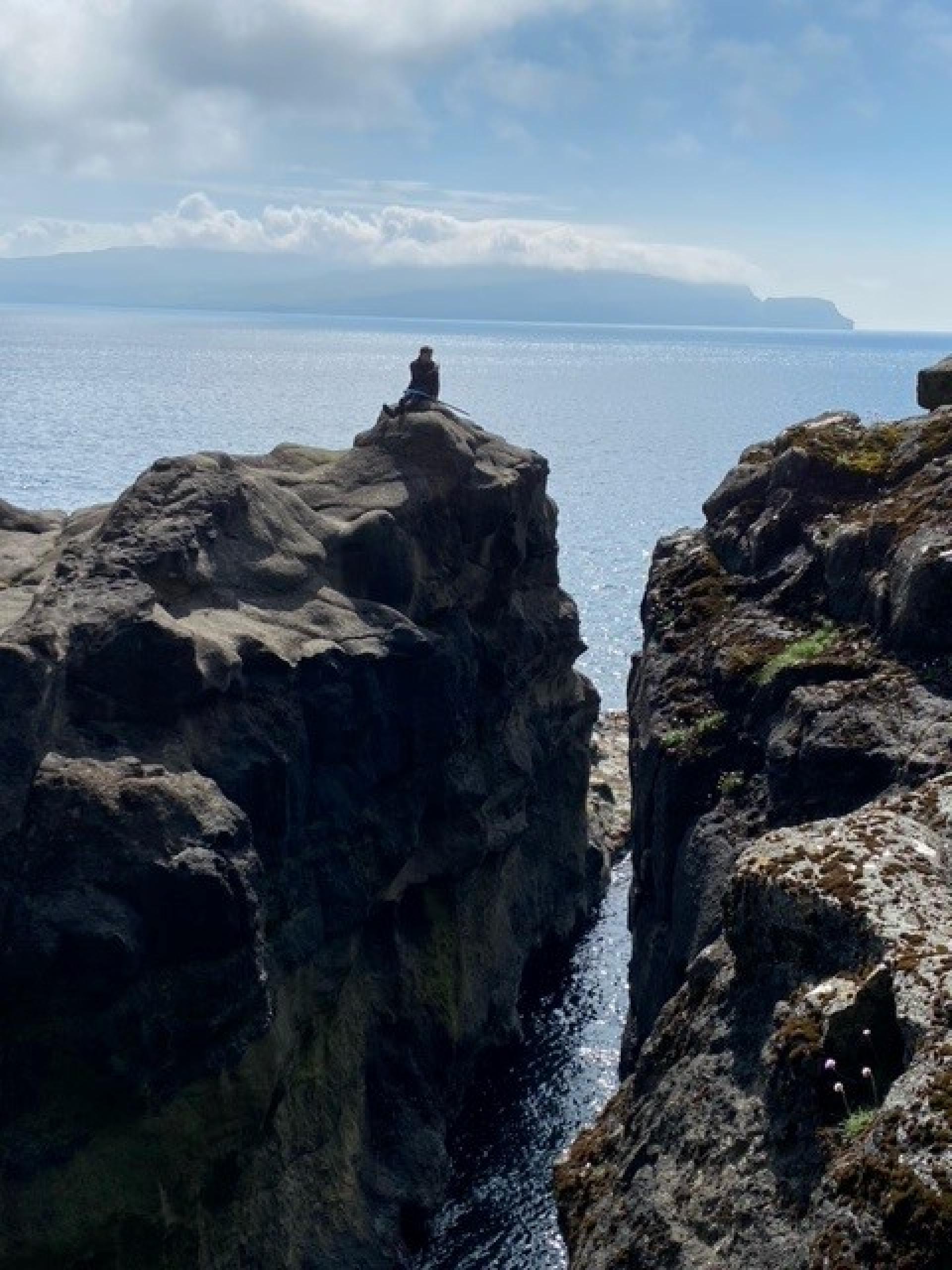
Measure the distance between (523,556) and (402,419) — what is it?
358 inches

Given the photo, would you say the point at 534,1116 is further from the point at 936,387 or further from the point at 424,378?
the point at 936,387

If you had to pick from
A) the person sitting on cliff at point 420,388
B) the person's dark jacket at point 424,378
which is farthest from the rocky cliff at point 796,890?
the person's dark jacket at point 424,378

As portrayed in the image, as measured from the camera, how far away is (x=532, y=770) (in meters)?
65.5

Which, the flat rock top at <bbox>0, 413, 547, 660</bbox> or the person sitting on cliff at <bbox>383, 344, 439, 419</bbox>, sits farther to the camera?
the person sitting on cliff at <bbox>383, 344, 439, 419</bbox>

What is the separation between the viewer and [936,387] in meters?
42.3

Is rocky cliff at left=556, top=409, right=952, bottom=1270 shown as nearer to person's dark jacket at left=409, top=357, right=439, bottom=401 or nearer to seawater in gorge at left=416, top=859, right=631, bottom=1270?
seawater in gorge at left=416, top=859, right=631, bottom=1270

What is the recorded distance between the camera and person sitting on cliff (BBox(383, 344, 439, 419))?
194 feet

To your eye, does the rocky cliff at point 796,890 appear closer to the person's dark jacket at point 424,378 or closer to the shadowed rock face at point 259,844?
the shadowed rock face at point 259,844

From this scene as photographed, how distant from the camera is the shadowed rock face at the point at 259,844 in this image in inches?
1476

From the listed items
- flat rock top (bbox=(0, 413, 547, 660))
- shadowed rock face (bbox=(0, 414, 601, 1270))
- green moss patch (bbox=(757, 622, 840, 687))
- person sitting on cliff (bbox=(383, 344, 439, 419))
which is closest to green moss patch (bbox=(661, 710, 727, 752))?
green moss patch (bbox=(757, 622, 840, 687))

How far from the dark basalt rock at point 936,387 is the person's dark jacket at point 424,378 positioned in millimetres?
22081

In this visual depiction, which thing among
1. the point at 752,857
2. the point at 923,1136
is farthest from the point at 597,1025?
the point at 923,1136

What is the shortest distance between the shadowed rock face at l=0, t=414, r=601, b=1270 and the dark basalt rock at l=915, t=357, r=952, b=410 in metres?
17.7

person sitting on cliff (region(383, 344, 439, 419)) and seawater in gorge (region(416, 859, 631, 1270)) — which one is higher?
person sitting on cliff (region(383, 344, 439, 419))
